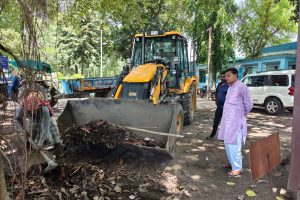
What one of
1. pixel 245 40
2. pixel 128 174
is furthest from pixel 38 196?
pixel 245 40

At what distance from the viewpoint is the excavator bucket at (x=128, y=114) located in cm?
584

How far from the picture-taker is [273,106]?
12.2 metres

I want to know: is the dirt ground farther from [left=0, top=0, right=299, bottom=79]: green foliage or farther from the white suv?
the white suv

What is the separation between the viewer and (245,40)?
27.3 m

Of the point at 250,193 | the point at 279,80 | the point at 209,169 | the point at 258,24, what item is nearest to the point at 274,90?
the point at 279,80

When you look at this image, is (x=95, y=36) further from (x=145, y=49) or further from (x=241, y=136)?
(x=241, y=136)

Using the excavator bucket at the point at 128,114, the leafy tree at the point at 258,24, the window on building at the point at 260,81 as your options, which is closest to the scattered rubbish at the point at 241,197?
the excavator bucket at the point at 128,114

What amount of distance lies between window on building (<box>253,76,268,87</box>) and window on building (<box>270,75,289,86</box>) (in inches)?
11.3

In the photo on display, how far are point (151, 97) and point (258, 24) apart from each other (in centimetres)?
2327

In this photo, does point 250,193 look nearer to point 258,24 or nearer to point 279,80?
point 279,80

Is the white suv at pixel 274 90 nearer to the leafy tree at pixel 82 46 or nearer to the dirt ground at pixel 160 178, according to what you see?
the dirt ground at pixel 160 178

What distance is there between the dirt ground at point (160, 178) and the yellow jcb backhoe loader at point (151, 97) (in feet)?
1.46

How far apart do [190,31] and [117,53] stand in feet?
19.4

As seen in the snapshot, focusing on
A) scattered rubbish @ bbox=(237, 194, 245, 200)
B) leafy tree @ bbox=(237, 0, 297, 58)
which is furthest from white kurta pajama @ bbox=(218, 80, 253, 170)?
leafy tree @ bbox=(237, 0, 297, 58)
